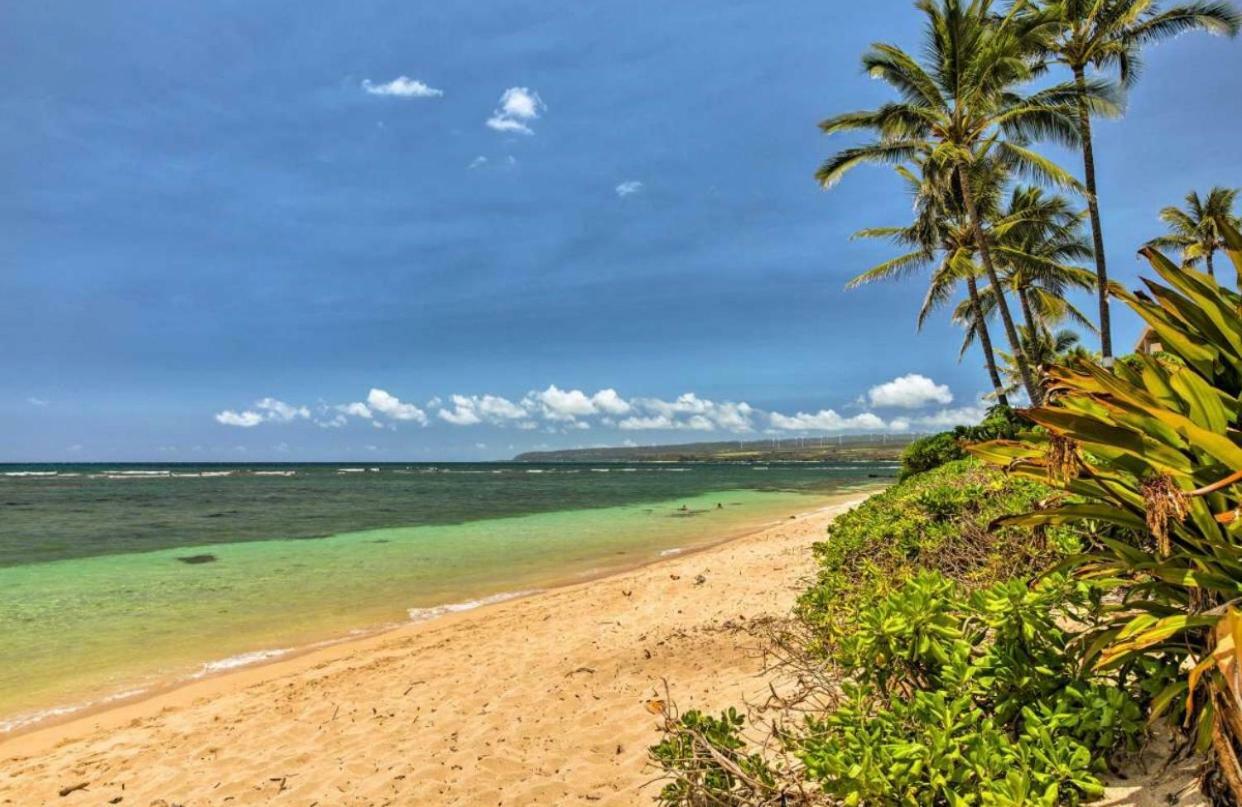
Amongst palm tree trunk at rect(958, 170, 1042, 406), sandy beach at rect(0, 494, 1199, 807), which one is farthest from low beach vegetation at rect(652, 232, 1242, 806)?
palm tree trunk at rect(958, 170, 1042, 406)

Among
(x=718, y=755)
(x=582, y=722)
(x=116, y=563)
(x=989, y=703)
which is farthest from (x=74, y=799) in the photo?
(x=116, y=563)

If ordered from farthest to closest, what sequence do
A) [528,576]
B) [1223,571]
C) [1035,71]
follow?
[1035,71] → [528,576] → [1223,571]

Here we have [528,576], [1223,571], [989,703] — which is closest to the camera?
[1223,571]

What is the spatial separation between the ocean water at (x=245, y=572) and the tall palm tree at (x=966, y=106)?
38.9 feet

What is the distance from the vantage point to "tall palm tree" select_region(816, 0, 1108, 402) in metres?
14.5

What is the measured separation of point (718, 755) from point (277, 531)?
22070 mm

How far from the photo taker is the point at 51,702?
6578mm

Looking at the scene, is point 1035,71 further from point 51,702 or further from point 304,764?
point 51,702

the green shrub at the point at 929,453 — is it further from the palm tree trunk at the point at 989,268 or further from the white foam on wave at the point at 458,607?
the white foam on wave at the point at 458,607

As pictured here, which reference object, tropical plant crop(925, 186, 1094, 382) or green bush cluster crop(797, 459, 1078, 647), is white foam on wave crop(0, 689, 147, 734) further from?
tropical plant crop(925, 186, 1094, 382)

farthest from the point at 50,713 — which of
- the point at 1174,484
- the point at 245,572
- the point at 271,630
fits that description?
the point at 1174,484

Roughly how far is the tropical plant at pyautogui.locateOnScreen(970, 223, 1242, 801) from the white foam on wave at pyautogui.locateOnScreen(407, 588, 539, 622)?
362 inches

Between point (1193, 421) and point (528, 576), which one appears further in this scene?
point (528, 576)

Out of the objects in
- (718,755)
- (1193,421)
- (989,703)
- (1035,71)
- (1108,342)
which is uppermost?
(1035,71)
